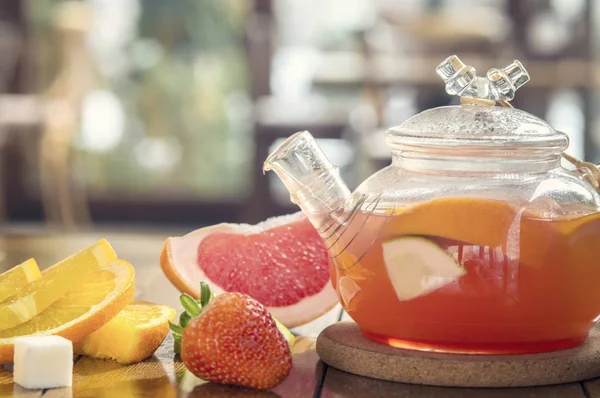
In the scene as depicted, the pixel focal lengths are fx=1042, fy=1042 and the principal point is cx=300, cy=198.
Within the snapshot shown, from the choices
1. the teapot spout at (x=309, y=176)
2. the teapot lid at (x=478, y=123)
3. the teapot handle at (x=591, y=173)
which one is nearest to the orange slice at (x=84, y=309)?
the teapot spout at (x=309, y=176)

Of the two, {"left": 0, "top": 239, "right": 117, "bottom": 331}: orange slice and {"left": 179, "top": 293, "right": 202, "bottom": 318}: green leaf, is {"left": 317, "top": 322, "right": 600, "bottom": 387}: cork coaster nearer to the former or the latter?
{"left": 179, "top": 293, "right": 202, "bottom": 318}: green leaf

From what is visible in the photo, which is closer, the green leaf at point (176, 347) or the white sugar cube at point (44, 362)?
the white sugar cube at point (44, 362)

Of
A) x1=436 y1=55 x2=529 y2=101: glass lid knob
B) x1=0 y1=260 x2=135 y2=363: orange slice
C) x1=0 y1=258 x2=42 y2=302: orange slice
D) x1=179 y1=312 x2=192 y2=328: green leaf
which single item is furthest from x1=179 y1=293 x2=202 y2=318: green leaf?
x1=436 y1=55 x2=529 y2=101: glass lid knob

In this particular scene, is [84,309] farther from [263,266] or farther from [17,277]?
[263,266]

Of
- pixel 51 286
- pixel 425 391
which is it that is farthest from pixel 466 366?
pixel 51 286

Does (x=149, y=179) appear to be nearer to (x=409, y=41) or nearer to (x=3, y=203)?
(x=3, y=203)

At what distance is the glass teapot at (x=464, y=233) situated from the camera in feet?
3.36

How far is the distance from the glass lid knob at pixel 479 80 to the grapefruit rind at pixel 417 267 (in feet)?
0.64

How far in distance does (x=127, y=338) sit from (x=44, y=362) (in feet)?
0.41

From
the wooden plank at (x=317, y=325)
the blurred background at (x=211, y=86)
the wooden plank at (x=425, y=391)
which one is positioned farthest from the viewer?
the blurred background at (x=211, y=86)

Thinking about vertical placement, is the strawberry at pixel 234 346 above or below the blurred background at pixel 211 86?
above

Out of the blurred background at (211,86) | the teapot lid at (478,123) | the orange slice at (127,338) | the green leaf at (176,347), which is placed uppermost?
the teapot lid at (478,123)

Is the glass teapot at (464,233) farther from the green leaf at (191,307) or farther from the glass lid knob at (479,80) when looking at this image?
the green leaf at (191,307)

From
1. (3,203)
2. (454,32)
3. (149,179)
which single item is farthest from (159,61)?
(454,32)
